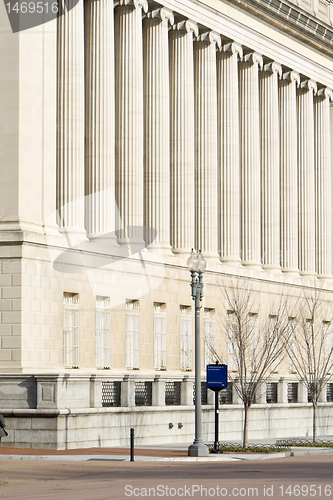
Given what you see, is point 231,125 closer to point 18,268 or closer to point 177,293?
point 177,293

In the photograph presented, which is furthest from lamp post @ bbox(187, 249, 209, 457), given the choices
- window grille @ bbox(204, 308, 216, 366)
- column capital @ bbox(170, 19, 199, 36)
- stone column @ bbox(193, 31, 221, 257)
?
column capital @ bbox(170, 19, 199, 36)

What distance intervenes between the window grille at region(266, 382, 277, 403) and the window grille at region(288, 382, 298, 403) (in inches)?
82.4

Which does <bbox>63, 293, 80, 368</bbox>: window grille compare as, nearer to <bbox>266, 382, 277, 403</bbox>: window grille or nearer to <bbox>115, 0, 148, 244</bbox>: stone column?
<bbox>115, 0, 148, 244</bbox>: stone column

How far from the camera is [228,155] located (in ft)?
182

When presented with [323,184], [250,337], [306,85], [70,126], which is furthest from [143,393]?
[306,85]

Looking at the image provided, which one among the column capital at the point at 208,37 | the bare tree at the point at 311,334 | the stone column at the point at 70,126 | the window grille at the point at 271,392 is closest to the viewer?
the stone column at the point at 70,126

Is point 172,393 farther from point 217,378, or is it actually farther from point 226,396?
Answer: point 217,378

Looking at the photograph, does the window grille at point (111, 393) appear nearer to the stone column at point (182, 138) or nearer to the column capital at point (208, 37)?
the stone column at point (182, 138)

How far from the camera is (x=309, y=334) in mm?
55125

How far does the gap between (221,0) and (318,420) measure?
2443 cm

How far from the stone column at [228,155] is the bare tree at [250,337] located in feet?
9.53

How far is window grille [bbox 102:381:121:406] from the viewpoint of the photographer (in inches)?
1591

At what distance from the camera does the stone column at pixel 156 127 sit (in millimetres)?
48938

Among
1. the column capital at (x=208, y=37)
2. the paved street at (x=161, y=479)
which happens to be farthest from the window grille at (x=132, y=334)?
the column capital at (x=208, y=37)
